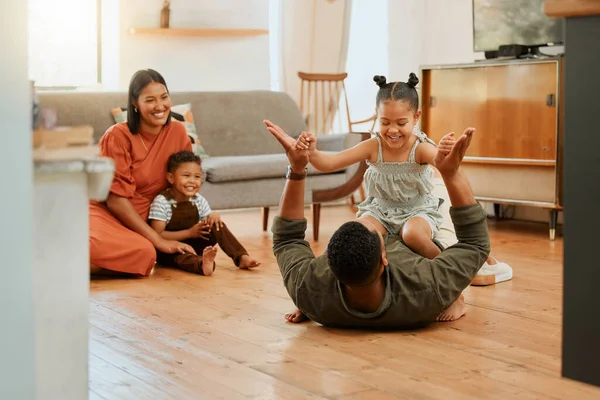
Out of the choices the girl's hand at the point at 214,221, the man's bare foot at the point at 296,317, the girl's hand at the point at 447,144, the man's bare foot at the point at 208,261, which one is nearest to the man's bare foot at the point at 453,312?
the man's bare foot at the point at 296,317

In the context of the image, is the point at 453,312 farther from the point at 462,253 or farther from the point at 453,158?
the point at 453,158

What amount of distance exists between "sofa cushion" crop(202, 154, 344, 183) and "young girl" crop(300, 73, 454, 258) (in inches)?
53.2

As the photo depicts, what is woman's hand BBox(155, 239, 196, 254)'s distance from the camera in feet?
13.0

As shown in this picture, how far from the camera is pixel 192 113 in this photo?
5.24m

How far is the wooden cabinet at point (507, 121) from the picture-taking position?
4797 mm

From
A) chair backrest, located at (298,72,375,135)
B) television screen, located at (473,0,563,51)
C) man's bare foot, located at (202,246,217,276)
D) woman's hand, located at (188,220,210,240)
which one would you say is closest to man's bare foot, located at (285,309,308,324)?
man's bare foot, located at (202,246,217,276)

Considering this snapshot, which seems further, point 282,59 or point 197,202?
point 282,59

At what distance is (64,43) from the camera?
6.18 meters

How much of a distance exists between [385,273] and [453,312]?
1.23 ft

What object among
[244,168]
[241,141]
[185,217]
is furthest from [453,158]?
[241,141]

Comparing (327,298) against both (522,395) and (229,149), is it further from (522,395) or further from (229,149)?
(229,149)

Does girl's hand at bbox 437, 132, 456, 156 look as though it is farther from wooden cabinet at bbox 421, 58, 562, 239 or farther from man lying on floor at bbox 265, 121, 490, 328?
wooden cabinet at bbox 421, 58, 562, 239

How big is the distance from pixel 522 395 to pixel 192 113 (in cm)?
346

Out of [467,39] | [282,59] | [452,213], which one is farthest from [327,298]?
[282,59]
